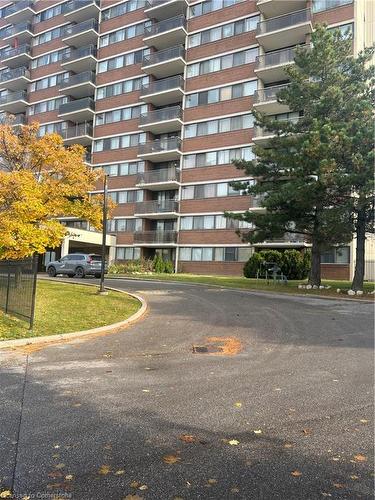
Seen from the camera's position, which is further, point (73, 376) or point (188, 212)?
point (188, 212)

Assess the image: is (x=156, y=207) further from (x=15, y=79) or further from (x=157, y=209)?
(x=15, y=79)

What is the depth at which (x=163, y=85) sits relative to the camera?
44656mm

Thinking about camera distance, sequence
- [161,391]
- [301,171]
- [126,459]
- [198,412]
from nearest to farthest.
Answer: [126,459]
[198,412]
[161,391]
[301,171]

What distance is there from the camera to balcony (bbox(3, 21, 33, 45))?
58.2 m

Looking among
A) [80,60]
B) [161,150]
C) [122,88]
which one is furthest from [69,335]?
[80,60]

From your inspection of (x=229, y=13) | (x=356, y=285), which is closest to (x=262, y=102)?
(x=229, y=13)

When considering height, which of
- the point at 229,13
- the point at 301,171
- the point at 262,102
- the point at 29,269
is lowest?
the point at 29,269

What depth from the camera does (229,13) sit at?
42.8m

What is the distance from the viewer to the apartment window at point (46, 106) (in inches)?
2143

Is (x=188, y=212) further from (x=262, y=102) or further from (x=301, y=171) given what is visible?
(x=301, y=171)

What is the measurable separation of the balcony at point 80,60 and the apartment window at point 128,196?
621 inches

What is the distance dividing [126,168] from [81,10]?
66.1ft

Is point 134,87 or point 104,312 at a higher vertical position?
point 134,87

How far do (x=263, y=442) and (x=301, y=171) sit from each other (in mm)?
18519
